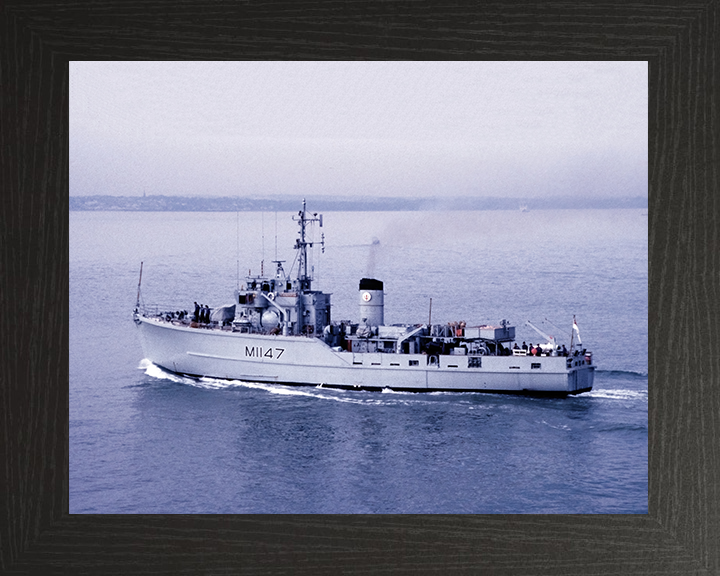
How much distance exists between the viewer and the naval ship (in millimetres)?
7445

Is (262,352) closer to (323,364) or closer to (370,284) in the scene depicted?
(323,364)

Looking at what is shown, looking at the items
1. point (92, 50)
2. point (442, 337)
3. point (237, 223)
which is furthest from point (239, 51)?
point (442, 337)

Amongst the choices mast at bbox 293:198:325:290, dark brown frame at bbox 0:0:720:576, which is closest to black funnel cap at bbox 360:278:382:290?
mast at bbox 293:198:325:290

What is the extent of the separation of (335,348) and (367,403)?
3.66 ft

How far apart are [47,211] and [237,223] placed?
1.73 metres

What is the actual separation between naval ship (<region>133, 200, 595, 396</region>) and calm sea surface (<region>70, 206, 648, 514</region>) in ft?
0.73

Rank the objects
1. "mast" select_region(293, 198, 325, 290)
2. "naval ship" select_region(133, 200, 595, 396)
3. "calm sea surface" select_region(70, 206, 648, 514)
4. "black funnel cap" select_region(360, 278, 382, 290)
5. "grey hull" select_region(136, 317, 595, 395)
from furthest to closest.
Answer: "grey hull" select_region(136, 317, 595, 395) < "naval ship" select_region(133, 200, 595, 396) < "black funnel cap" select_region(360, 278, 382, 290) < "mast" select_region(293, 198, 325, 290) < "calm sea surface" select_region(70, 206, 648, 514)

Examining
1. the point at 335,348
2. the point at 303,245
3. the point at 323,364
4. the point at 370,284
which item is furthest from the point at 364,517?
the point at 335,348

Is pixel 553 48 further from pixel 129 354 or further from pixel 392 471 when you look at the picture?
pixel 129 354

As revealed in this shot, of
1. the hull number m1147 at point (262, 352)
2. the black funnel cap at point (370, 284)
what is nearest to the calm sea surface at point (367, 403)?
the black funnel cap at point (370, 284)

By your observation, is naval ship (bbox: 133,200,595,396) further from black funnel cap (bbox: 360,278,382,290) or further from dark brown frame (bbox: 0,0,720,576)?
dark brown frame (bbox: 0,0,720,576)

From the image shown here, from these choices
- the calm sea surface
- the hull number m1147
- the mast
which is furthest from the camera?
the hull number m1147

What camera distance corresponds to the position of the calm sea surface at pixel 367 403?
575 centimetres

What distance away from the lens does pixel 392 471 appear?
6121 millimetres
